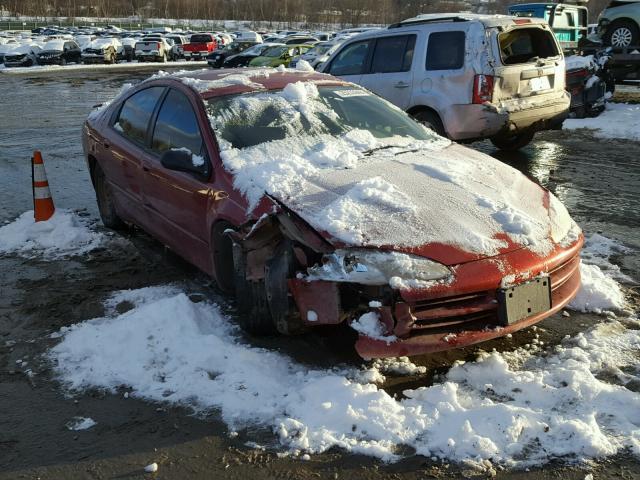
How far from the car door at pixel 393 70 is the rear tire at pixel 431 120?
229 millimetres

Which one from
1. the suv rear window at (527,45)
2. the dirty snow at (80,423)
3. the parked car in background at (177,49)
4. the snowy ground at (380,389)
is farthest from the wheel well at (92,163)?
the parked car in background at (177,49)

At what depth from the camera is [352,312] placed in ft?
10.6

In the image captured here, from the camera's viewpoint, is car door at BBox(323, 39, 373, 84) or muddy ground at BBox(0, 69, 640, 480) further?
car door at BBox(323, 39, 373, 84)

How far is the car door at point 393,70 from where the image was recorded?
8688mm

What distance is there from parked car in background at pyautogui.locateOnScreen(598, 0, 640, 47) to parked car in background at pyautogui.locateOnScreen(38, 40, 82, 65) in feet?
96.0

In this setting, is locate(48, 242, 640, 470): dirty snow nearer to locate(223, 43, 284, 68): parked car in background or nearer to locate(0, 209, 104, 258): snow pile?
locate(0, 209, 104, 258): snow pile

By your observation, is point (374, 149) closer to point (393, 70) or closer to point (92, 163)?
point (92, 163)

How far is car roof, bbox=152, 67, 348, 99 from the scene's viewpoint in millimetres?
4668

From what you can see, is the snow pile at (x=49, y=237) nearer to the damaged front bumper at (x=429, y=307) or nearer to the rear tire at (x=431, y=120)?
the damaged front bumper at (x=429, y=307)

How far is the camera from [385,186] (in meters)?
3.70

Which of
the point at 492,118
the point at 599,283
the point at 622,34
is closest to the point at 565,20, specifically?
the point at 622,34

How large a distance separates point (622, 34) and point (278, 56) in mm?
11738

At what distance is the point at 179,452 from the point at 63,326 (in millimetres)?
1709

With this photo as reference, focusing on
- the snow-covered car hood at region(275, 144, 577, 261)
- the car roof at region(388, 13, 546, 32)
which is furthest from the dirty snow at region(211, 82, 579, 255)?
the car roof at region(388, 13, 546, 32)
